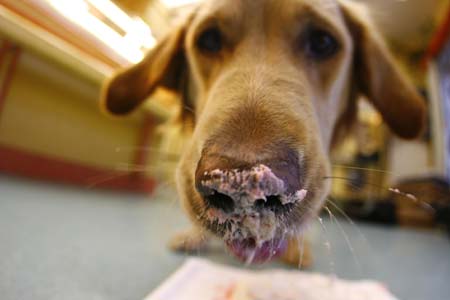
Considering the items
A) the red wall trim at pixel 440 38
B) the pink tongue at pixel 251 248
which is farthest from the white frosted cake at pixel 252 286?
the red wall trim at pixel 440 38

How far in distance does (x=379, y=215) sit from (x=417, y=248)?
1170mm

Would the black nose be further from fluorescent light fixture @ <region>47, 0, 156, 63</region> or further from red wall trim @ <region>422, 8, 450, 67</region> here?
red wall trim @ <region>422, 8, 450, 67</region>

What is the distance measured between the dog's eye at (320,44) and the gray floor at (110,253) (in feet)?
1.46

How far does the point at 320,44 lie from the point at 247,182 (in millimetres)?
652

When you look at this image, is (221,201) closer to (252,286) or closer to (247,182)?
(247,182)

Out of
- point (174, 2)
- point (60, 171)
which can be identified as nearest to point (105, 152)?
point (60, 171)

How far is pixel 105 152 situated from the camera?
8.64ft

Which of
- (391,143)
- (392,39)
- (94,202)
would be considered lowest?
(94,202)

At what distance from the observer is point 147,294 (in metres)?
0.68

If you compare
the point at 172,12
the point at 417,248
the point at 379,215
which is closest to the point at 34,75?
the point at 172,12

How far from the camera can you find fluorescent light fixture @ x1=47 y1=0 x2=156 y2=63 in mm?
535

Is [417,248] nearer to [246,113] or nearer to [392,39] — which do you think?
[246,113]

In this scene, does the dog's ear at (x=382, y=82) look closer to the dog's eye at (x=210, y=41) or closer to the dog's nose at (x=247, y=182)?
the dog's eye at (x=210, y=41)

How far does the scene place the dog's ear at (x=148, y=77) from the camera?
43.7 inches
